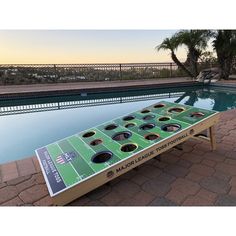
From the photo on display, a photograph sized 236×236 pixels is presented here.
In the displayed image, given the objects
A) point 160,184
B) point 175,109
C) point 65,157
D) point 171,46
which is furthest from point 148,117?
point 171,46

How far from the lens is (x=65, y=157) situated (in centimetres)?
219

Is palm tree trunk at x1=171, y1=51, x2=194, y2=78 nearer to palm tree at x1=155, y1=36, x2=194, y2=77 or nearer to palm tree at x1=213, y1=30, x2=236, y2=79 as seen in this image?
palm tree at x1=155, y1=36, x2=194, y2=77

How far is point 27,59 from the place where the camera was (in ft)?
35.6

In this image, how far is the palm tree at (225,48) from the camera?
9.69 m

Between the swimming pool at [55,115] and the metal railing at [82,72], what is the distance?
10.6ft

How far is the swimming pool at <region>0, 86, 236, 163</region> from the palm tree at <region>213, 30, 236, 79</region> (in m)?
2.12

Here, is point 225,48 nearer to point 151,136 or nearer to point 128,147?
point 151,136

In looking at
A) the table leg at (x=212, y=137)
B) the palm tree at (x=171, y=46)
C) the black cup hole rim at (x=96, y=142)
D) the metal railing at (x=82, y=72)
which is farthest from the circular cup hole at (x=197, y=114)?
the metal railing at (x=82, y=72)

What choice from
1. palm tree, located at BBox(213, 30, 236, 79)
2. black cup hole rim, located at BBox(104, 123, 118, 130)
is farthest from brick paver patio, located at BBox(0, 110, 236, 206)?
palm tree, located at BBox(213, 30, 236, 79)

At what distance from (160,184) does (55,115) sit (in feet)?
14.3

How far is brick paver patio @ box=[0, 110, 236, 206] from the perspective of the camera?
1.81m
